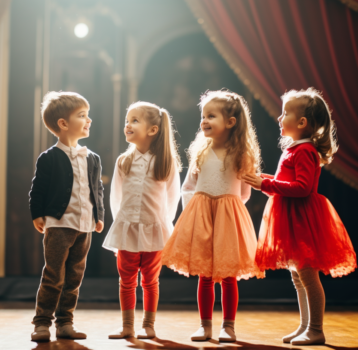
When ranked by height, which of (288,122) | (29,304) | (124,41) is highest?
(124,41)

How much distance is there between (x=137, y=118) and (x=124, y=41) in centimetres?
178

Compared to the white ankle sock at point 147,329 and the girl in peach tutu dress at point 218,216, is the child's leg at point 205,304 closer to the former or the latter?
the girl in peach tutu dress at point 218,216

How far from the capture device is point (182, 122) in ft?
12.2

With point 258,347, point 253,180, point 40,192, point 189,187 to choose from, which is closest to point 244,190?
point 253,180

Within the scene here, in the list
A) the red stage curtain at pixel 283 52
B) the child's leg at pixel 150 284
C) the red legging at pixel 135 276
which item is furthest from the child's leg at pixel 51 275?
the red stage curtain at pixel 283 52

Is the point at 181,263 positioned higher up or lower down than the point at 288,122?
lower down

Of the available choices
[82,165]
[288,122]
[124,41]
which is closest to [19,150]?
[124,41]

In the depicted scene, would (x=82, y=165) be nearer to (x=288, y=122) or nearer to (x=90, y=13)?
(x=288, y=122)

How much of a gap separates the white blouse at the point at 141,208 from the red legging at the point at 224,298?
0.88 feet

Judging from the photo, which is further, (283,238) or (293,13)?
(293,13)

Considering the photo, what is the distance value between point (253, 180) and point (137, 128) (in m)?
0.60

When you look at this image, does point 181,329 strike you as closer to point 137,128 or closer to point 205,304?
point 205,304

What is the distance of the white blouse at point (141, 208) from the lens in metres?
2.06

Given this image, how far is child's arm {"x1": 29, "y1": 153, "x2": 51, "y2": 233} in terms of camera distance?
1998mm
